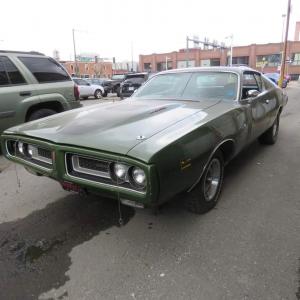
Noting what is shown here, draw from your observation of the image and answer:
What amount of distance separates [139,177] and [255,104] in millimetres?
2727

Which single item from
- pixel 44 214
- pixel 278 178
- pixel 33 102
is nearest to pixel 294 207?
pixel 278 178

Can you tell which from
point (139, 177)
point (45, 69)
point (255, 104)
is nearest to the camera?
point (139, 177)

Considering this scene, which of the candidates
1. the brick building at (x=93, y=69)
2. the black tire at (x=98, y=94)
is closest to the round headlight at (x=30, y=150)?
the black tire at (x=98, y=94)

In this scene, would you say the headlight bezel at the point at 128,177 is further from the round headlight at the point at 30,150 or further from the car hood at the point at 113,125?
the round headlight at the point at 30,150

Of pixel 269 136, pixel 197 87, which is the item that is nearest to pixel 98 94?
pixel 269 136

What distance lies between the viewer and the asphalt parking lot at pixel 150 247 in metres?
2.32

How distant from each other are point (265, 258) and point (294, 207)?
3.83 ft

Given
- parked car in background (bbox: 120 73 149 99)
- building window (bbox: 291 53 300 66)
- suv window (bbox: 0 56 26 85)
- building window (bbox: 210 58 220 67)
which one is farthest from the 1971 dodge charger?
building window (bbox: 210 58 220 67)

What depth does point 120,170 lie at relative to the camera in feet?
8.07

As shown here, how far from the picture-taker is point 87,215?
3406 mm

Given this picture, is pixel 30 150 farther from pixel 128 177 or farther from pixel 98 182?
pixel 128 177

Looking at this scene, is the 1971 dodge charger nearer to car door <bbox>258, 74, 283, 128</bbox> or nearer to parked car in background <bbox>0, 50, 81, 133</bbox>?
car door <bbox>258, 74, 283, 128</bbox>

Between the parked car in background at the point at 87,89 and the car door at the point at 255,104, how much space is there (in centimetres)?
1570

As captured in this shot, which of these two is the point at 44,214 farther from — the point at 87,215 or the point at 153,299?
the point at 153,299
